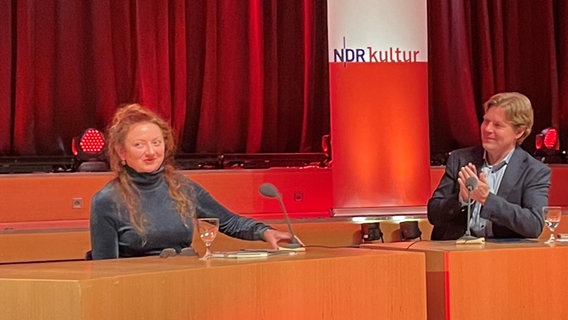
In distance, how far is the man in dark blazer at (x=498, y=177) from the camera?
11.2 feet

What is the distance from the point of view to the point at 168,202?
10.6 feet

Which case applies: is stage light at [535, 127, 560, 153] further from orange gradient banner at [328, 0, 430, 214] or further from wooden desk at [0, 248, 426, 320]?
wooden desk at [0, 248, 426, 320]

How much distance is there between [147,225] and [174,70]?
4.29 meters

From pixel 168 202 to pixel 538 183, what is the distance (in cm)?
126

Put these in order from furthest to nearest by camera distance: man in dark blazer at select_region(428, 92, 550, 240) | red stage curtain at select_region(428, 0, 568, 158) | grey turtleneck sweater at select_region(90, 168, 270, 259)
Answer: red stage curtain at select_region(428, 0, 568, 158) < man in dark blazer at select_region(428, 92, 550, 240) < grey turtleneck sweater at select_region(90, 168, 270, 259)

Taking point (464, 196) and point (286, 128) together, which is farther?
point (286, 128)

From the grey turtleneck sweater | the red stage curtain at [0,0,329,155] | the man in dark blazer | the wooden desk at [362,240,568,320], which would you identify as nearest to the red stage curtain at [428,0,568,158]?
the red stage curtain at [0,0,329,155]

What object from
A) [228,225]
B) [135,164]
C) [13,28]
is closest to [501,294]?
[228,225]

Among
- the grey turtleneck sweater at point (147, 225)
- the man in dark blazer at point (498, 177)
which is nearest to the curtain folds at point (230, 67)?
the grey turtleneck sweater at point (147, 225)

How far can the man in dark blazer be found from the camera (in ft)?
11.2

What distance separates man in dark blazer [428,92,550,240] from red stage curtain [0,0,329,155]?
3.96 metres

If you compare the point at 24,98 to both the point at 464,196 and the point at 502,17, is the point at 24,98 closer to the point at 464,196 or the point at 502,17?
the point at 502,17

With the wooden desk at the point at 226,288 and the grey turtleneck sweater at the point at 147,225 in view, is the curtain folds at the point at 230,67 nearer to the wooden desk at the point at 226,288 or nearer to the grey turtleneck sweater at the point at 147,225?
the grey turtleneck sweater at the point at 147,225

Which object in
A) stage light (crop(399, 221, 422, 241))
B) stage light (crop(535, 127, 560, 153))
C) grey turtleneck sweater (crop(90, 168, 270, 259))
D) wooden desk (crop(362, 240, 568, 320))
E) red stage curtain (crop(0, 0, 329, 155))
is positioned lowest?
stage light (crop(399, 221, 422, 241))
